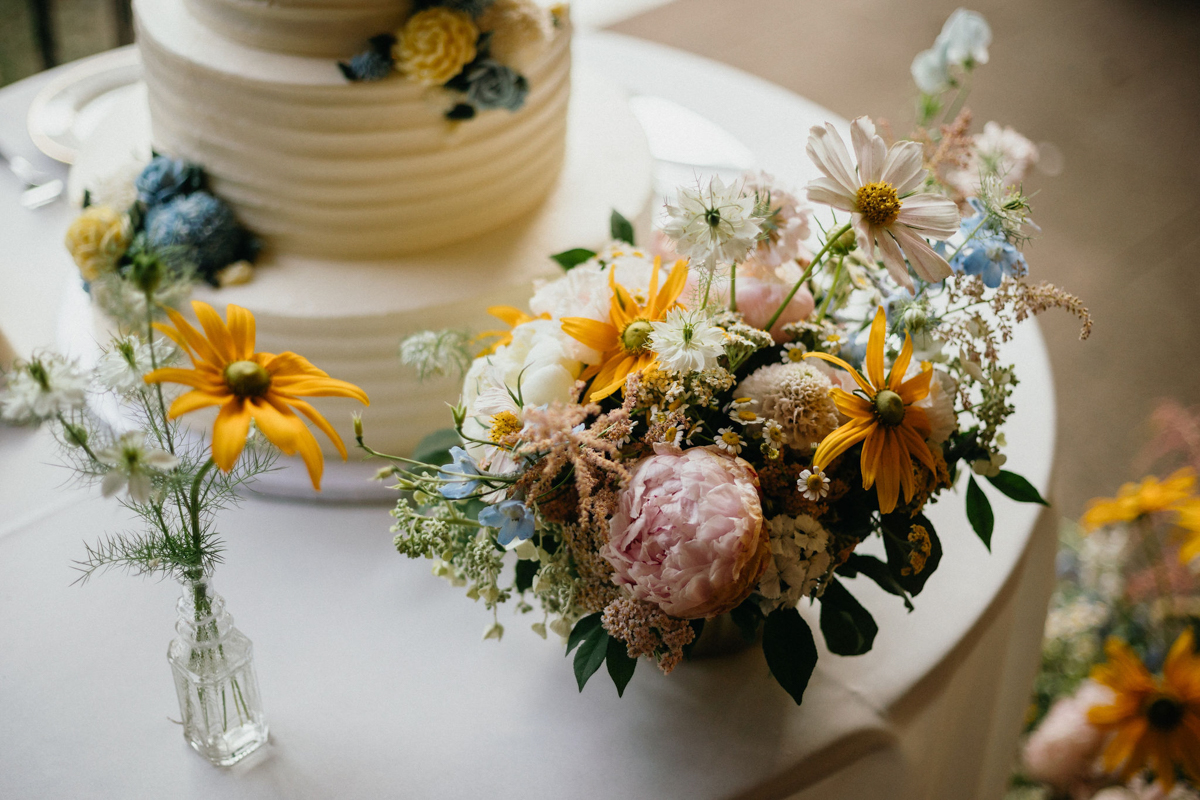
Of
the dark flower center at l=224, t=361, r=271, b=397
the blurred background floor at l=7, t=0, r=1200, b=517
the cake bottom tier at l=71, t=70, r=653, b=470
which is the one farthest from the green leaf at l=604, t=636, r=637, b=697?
the blurred background floor at l=7, t=0, r=1200, b=517

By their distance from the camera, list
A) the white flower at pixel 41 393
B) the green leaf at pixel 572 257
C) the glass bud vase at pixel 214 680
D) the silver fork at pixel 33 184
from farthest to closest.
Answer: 1. the silver fork at pixel 33 184
2. the green leaf at pixel 572 257
3. the glass bud vase at pixel 214 680
4. the white flower at pixel 41 393

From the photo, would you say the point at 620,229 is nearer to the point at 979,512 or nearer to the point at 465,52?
the point at 465,52

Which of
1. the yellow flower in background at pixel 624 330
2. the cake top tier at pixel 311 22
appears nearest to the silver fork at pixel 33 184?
the cake top tier at pixel 311 22

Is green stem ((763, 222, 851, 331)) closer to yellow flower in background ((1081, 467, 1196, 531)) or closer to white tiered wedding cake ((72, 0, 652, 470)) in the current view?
white tiered wedding cake ((72, 0, 652, 470))

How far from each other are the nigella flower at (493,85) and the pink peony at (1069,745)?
1.09 metres

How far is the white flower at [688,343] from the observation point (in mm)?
718

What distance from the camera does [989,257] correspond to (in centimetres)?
83

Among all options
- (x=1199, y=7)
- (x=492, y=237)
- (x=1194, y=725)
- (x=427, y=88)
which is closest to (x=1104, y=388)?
(x=1194, y=725)

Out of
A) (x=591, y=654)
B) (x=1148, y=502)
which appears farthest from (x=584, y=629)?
(x=1148, y=502)

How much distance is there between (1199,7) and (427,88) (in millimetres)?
4332

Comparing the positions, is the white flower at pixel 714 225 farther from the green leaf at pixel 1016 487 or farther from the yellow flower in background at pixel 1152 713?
the yellow flower in background at pixel 1152 713

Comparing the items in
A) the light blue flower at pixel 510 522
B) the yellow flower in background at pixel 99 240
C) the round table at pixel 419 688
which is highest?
the light blue flower at pixel 510 522

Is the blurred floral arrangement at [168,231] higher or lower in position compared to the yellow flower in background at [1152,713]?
higher

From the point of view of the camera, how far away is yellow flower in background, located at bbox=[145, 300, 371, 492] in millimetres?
629
